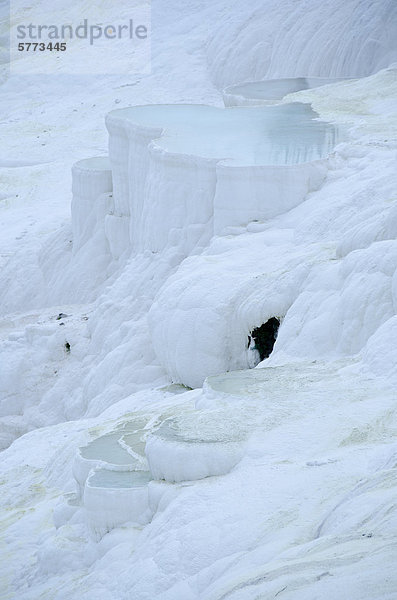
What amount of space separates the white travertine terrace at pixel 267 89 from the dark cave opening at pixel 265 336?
320 inches

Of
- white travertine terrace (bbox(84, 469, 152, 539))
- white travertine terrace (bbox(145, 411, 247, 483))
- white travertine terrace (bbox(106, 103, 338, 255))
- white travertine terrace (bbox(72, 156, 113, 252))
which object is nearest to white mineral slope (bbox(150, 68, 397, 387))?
white travertine terrace (bbox(106, 103, 338, 255))

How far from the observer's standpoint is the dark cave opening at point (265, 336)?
9305 mm

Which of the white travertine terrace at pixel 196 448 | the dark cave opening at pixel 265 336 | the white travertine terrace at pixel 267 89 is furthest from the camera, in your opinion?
the white travertine terrace at pixel 267 89

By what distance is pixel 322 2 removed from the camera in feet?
71.8

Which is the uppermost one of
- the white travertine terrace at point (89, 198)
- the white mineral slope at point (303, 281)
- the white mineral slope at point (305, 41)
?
the white mineral slope at point (305, 41)

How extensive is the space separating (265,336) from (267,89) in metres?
10.4

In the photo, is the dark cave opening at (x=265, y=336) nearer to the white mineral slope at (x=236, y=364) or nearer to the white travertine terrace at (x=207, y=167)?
the white mineral slope at (x=236, y=364)

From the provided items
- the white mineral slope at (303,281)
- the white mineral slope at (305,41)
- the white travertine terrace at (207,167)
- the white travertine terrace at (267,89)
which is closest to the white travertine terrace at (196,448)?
the white mineral slope at (303,281)

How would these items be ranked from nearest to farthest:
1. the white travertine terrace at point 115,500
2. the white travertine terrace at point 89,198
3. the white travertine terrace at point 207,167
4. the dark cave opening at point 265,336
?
the white travertine terrace at point 115,500 → the dark cave opening at point 265,336 → the white travertine terrace at point 207,167 → the white travertine terrace at point 89,198

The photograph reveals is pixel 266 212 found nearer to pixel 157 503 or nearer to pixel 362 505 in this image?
pixel 157 503

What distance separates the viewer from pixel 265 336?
9.44 m

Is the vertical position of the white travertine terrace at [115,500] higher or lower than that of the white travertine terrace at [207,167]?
lower

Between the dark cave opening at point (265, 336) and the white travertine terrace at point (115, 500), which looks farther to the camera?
the dark cave opening at point (265, 336)

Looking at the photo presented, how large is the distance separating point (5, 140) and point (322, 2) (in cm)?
784
